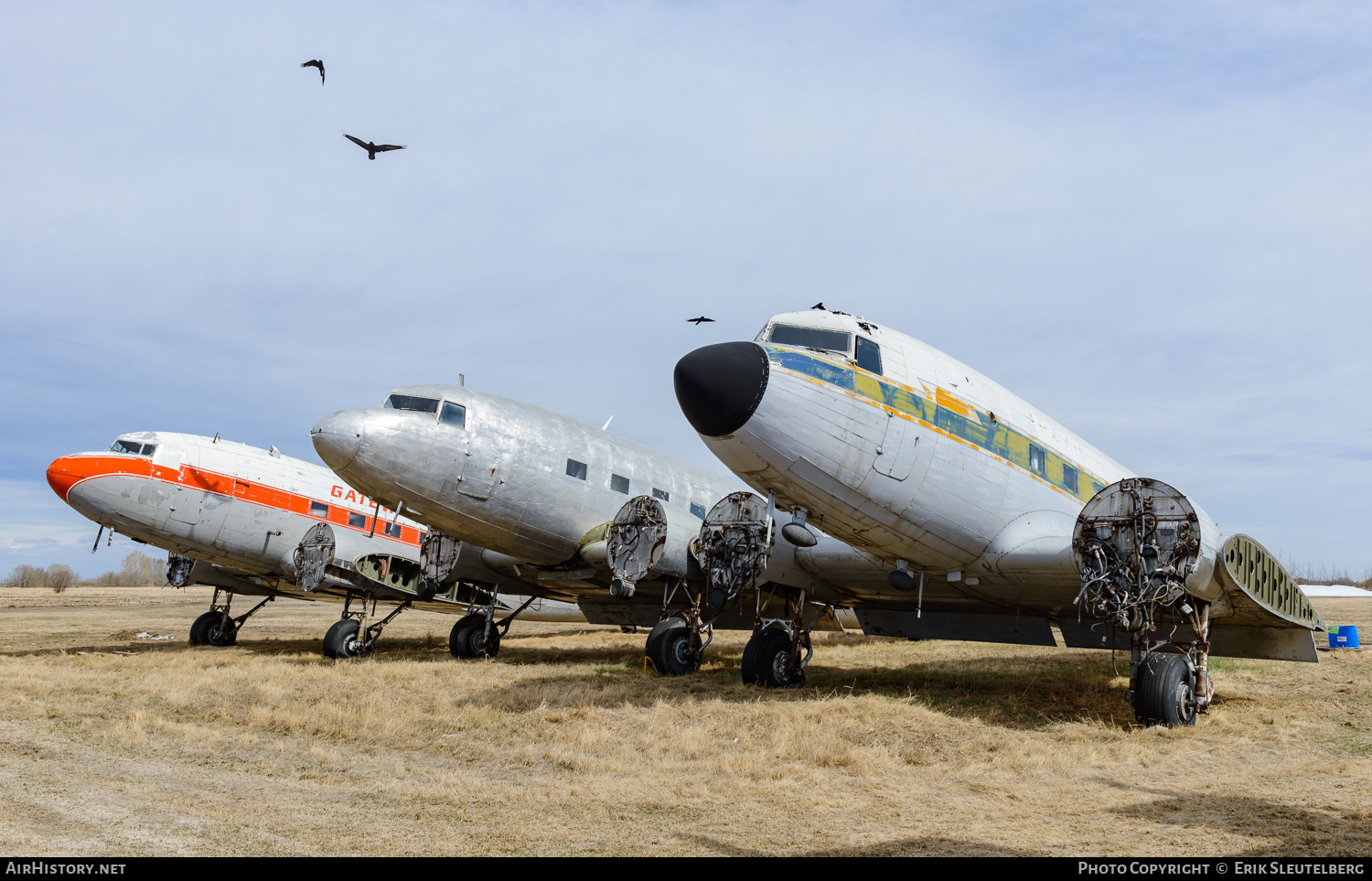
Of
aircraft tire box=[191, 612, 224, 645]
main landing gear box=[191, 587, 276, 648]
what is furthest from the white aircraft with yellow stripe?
aircraft tire box=[191, 612, 224, 645]

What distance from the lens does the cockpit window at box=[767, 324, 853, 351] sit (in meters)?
11.2

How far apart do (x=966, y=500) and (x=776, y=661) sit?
4165 millimetres

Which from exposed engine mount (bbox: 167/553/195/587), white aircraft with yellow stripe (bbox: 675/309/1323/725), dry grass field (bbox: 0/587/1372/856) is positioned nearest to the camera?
dry grass field (bbox: 0/587/1372/856)

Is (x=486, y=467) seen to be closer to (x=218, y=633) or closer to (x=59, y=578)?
(x=218, y=633)

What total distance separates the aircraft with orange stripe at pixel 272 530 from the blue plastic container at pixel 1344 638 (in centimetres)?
1859

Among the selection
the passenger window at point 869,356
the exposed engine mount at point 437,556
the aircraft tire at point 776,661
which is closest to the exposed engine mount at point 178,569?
the exposed engine mount at point 437,556

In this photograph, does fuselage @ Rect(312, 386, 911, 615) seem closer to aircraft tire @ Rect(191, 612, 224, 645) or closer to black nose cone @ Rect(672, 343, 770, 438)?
black nose cone @ Rect(672, 343, 770, 438)

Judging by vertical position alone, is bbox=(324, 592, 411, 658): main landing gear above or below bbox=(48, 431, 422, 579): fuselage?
below

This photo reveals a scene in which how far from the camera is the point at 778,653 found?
1381 centimetres

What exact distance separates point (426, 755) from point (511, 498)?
23.5 feet

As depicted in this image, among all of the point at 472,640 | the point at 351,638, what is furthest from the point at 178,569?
the point at 472,640

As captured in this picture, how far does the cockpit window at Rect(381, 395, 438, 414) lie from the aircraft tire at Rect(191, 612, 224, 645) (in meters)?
10.7

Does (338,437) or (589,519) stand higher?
(338,437)

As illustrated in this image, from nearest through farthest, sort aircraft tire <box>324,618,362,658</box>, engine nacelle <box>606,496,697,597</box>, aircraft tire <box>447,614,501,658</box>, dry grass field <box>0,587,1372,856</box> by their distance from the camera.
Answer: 1. dry grass field <box>0,587,1372,856</box>
2. engine nacelle <box>606,496,697,597</box>
3. aircraft tire <box>324,618,362,658</box>
4. aircraft tire <box>447,614,501,658</box>
